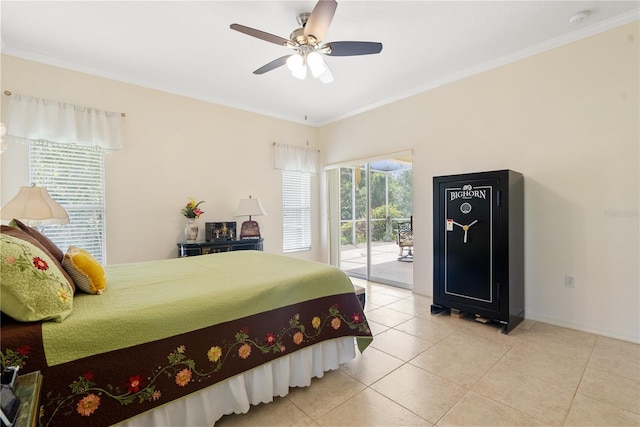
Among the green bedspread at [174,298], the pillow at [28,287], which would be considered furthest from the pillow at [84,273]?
the pillow at [28,287]

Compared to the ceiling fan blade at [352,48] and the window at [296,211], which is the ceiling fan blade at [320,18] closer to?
the ceiling fan blade at [352,48]

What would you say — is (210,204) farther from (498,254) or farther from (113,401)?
(498,254)

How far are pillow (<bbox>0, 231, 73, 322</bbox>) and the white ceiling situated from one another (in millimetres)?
2130

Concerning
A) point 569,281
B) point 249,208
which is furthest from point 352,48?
point 569,281

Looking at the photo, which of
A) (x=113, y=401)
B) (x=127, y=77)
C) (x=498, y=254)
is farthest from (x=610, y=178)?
(x=127, y=77)

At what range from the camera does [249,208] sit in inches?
166

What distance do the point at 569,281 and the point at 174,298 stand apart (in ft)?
11.4

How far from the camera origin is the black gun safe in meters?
2.81

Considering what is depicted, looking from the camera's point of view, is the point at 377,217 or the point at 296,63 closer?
the point at 296,63

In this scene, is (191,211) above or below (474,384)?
above

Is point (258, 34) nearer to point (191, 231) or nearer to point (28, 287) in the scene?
point (28, 287)

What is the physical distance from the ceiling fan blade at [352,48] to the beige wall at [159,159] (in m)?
2.48

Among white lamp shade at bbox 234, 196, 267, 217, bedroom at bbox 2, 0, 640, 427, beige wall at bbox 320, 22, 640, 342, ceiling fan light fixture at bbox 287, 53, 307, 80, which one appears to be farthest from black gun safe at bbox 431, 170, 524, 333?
white lamp shade at bbox 234, 196, 267, 217

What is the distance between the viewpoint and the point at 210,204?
4.23m
